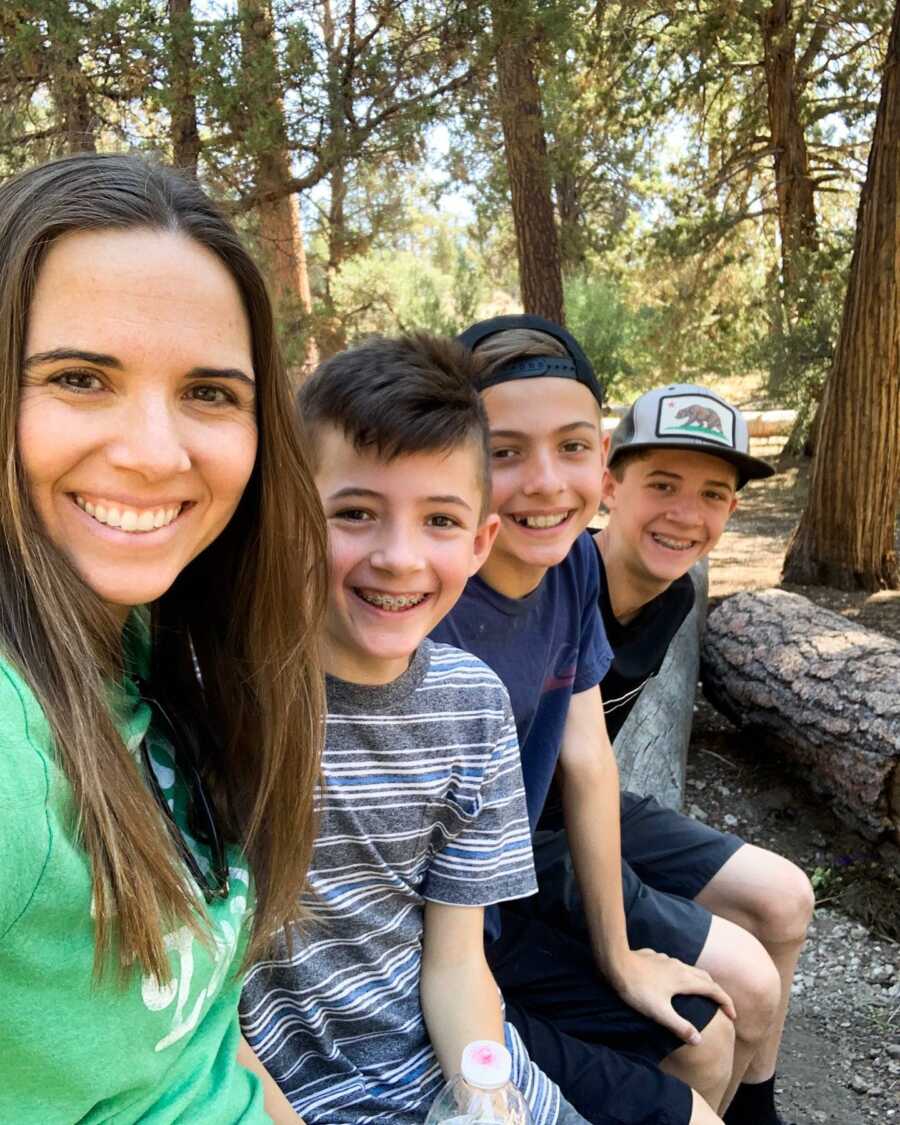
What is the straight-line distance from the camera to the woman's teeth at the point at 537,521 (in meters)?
1.95

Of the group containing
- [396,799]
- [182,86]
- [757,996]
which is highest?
[182,86]

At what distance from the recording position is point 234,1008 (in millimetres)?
1282

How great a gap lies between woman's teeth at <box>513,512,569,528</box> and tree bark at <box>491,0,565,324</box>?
3593mm

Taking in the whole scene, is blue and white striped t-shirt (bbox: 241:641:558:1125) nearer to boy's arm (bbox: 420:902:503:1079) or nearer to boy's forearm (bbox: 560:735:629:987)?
boy's arm (bbox: 420:902:503:1079)

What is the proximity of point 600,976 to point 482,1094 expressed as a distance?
2.36 ft

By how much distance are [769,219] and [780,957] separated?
30.4ft

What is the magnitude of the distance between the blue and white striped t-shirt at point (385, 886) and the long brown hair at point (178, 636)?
6.6 inches

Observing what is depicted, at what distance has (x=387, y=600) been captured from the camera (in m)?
1.56

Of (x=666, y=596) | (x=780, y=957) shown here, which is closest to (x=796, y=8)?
(x=666, y=596)

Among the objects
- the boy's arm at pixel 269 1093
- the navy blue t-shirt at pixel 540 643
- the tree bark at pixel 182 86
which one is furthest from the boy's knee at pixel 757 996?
the tree bark at pixel 182 86

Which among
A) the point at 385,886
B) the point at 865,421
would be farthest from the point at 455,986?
the point at 865,421

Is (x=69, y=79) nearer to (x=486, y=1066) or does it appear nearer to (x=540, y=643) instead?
(x=540, y=643)

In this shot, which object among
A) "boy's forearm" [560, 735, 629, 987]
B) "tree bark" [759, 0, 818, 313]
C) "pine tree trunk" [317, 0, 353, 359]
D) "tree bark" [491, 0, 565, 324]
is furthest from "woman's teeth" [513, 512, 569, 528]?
"tree bark" [759, 0, 818, 313]

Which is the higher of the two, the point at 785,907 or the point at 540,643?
the point at 540,643
